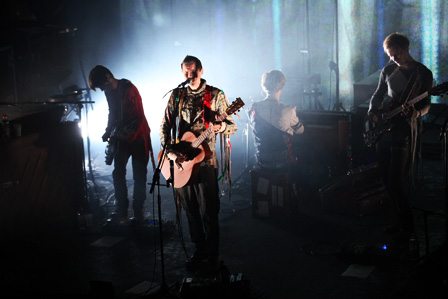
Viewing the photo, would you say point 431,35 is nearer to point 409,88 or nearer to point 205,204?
point 409,88

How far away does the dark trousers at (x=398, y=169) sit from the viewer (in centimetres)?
494

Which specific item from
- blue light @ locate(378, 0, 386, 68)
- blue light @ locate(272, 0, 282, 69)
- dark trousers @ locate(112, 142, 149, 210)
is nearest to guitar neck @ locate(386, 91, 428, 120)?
dark trousers @ locate(112, 142, 149, 210)

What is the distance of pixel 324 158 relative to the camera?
7.22m

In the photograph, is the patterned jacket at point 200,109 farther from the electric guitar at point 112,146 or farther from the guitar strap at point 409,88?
the guitar strap at point 409,88

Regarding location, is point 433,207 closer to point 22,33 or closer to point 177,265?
point 177,265

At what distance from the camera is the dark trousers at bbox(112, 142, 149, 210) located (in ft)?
19.4

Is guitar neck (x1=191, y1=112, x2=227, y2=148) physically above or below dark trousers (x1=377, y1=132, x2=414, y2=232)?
above

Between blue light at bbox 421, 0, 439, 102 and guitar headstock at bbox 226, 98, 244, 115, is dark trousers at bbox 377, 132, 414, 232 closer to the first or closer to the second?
guitar headstock at bbox 226, 98, 244, 115

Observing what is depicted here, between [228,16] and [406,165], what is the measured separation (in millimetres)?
10217

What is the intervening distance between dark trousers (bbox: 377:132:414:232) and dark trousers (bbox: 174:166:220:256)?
1.86 meters

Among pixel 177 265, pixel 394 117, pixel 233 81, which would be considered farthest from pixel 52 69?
pixel 394 117

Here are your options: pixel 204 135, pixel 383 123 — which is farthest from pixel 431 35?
pixel 204 135

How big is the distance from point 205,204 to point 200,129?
71 cm

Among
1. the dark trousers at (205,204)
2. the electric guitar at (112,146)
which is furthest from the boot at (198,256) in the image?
the electric guitar at (112,146)
